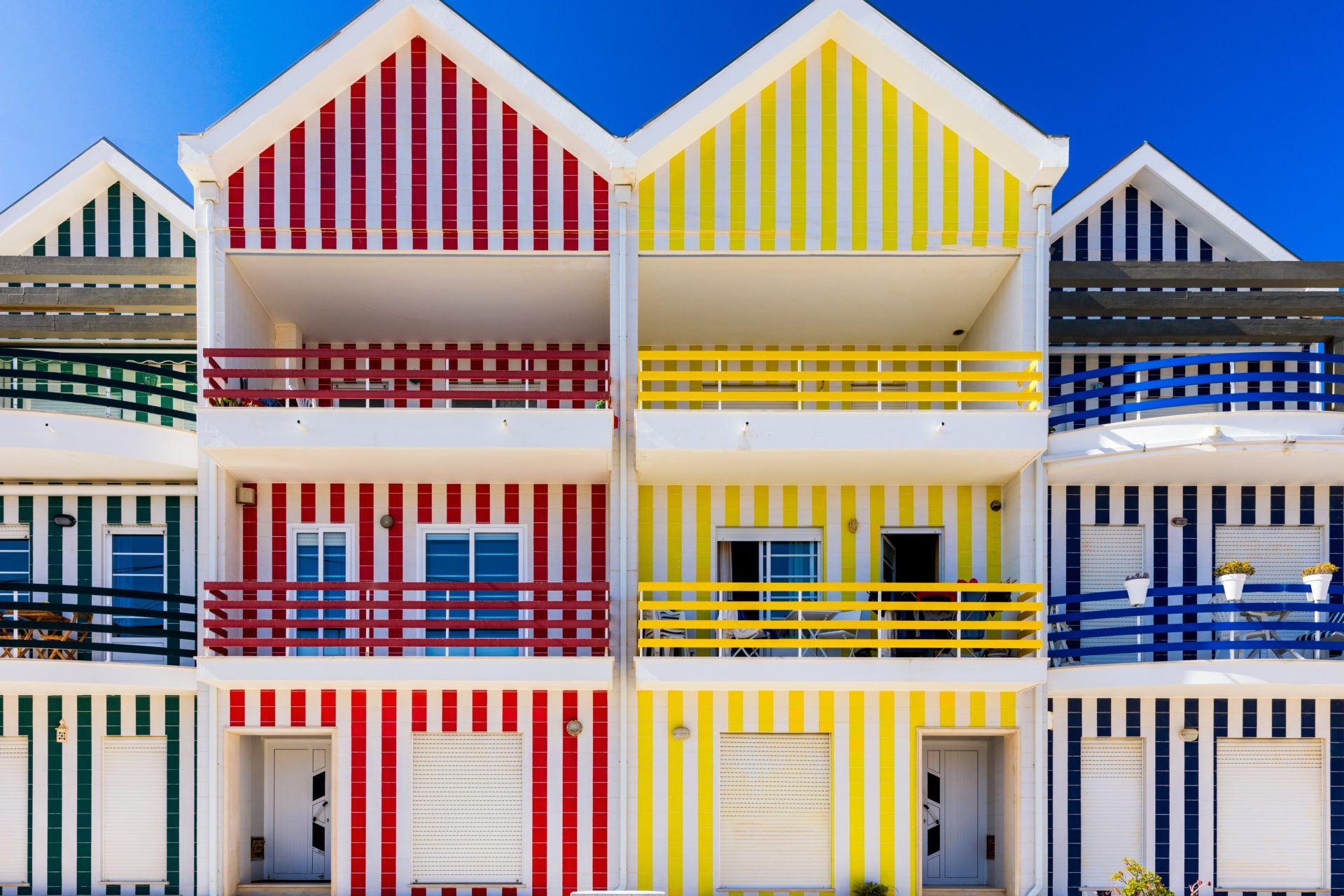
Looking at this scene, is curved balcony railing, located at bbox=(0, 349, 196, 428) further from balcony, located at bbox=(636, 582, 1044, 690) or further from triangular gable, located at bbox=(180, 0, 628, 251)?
balcony, located at bbox=(636, 582, 1044, 690)

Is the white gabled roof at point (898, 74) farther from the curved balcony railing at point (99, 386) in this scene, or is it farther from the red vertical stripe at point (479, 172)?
the curved balcony railing at point (99, 386)

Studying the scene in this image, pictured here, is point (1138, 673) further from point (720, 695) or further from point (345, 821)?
point (345, 821)

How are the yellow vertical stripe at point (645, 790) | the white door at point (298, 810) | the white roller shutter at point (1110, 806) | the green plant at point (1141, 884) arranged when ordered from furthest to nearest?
the white door at point (298, 810)
the white roller shutter at point (1110, 806)
the yellow vertical stripe at point (645, 790)
the green plant at point (1141, 884)

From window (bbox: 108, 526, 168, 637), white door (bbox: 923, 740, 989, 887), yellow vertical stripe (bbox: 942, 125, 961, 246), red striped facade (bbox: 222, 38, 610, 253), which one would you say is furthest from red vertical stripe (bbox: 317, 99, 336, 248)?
white door (bbox: 923, 740, 989, 887)

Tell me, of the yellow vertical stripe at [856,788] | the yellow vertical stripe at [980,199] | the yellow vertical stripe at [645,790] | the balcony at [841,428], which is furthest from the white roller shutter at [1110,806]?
the yellow vertical stripe at [980,199]

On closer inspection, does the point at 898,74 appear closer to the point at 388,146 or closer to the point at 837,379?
the point at 837,379

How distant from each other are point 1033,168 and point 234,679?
13.9m

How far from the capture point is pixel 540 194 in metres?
14.2

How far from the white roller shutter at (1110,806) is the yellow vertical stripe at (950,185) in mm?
8023

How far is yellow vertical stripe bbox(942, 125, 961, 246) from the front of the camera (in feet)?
46.4

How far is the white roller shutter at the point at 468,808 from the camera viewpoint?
44.5 feet

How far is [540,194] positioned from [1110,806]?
41.7 feet

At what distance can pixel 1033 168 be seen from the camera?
549 inches

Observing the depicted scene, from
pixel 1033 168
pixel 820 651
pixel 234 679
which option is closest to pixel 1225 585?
pixel 820 651
